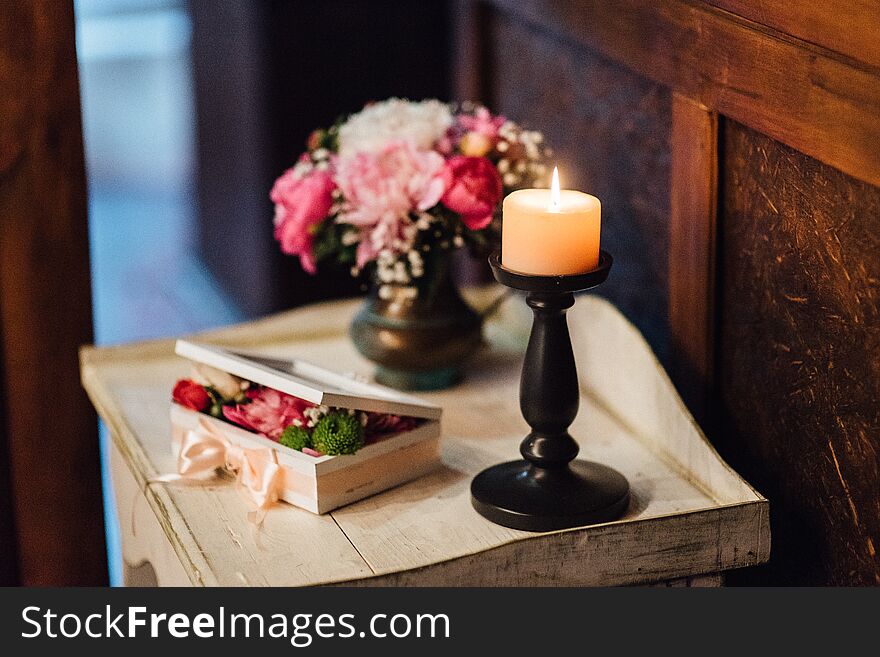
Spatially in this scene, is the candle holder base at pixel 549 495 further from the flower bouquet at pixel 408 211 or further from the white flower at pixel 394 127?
the white flower at pixel 394 127

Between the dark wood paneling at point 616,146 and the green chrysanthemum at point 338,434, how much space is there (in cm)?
43

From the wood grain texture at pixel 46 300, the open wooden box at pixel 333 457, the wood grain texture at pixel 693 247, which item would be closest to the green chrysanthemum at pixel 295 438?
the open wooden box at pixel 333 457

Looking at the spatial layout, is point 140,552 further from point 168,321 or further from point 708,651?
point 168,321

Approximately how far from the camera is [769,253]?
1140mm

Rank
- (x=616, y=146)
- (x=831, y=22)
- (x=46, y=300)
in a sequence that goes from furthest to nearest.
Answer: (x=46, y=300) < (x=616, y=146) < (x=831, y=22)

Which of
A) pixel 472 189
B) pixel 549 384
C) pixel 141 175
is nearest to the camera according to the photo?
pixel 549 384

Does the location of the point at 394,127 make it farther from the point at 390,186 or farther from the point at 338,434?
the point at 338,434

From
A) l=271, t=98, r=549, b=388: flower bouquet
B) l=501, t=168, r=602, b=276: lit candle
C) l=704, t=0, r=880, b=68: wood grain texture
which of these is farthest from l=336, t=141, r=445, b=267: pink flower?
l=704, t=0, r=880, b=68: wood grain texture

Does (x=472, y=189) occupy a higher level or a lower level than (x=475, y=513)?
higher

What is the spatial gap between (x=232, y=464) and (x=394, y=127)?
0.42 meters

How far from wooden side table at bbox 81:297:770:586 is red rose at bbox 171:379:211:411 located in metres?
0.07

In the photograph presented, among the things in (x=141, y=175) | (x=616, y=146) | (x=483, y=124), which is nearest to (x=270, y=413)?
(x=483, y=124)

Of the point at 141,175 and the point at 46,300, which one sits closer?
the point at 46,300

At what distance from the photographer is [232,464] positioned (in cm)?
120
